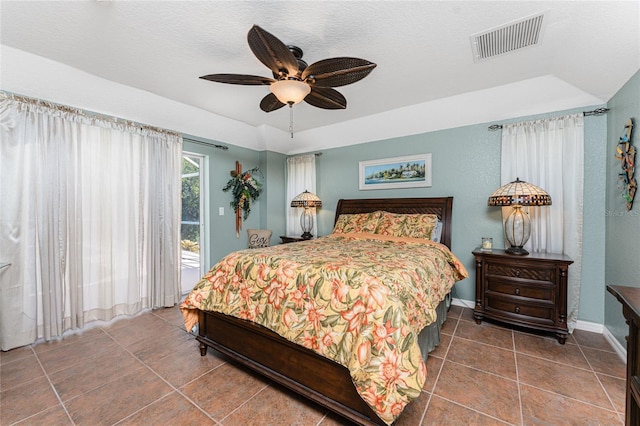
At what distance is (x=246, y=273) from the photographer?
2145 mm

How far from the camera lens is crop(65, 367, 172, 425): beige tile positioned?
5.52ft

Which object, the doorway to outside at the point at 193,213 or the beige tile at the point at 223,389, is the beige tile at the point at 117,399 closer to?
the beige tile at the point at 223,389

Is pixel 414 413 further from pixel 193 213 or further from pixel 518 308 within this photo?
pixel 193 213

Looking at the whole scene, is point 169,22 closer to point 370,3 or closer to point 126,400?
point 370,3

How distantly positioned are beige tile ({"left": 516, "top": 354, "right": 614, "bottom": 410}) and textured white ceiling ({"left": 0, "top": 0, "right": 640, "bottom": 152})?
2461 millimetres

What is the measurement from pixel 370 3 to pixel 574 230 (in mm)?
3004

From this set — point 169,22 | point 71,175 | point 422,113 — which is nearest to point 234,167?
point 71,175

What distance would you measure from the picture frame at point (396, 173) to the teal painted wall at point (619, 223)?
176 cm

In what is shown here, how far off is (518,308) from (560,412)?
47.8 inches

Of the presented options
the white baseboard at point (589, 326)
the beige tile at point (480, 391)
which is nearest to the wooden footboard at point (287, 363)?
the beige tile at point (480, 391)

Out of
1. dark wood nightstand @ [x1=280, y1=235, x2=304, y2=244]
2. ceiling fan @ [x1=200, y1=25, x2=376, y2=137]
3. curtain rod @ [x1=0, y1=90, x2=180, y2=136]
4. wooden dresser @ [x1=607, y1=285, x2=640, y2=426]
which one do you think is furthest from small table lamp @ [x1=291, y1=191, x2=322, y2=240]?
wooden dresser @ [x1=607, y1=285, x2=640, y2=426]

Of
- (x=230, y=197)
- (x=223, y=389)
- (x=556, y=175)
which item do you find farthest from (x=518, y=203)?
(x=230, y=197)

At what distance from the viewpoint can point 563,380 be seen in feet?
6.53

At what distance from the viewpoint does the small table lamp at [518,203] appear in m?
2.68
